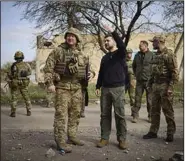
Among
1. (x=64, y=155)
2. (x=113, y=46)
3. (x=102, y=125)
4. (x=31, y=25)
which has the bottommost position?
(x=64, y=155)

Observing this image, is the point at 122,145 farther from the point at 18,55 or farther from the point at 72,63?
the point at 18,55

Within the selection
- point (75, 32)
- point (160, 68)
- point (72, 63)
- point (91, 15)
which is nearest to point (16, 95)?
point (72, 63)

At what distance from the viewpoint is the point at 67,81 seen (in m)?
1.91

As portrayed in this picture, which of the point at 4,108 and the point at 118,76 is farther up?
the point at 118,76

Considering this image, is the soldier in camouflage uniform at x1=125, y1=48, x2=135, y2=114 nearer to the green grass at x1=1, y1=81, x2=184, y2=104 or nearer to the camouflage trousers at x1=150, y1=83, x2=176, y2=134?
the green grass at x1=1, y1=81, x2=184, y2=104

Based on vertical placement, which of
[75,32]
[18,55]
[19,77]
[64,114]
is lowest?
[64,114]

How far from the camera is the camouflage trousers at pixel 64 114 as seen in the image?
1921mm

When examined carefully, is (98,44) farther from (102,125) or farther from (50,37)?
(102,125)

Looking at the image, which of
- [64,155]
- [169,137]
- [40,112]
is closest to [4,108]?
[40,112]

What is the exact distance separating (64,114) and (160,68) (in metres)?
0.62

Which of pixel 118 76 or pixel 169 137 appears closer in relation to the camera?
→ pixel 118 76

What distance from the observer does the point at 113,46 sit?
1852 mm

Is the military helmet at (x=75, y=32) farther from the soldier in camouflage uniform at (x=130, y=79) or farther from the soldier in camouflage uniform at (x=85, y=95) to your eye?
the soldier in camouflage uniform at (x=130, y=79)

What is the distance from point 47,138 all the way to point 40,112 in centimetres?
16
